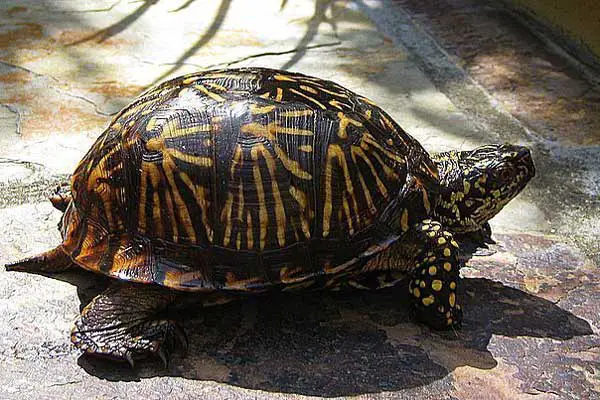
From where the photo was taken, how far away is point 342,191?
2.52 meters

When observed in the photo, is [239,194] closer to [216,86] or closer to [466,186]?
[216,86]

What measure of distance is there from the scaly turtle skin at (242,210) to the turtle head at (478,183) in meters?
0.22

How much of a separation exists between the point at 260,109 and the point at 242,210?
341 millimetres

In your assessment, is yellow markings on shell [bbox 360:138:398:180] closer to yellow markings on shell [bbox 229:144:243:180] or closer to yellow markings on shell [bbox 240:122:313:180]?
yellow markings on shell [bbox 240:122:313:180]

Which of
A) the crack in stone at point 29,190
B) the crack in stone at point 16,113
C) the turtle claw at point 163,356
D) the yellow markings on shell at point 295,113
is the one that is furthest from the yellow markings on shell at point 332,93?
the crack in stone at point 16,113

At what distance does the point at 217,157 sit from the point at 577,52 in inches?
123

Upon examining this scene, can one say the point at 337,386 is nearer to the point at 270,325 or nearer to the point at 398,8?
the point at 270,325

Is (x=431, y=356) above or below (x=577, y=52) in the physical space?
below

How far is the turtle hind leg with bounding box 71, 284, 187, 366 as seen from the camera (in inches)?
93.8

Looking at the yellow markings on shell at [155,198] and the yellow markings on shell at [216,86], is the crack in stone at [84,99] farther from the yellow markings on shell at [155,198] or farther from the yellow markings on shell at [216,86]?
the yellow markings on shell at [155,198]

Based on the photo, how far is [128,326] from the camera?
2457 mm

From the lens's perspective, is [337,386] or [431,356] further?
[431,356]

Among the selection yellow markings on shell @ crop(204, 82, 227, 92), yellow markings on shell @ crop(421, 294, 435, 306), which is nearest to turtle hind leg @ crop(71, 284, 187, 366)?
yellow markings on shell @ crop(204, 82, 227, 92)

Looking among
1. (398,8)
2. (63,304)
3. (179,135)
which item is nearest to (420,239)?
(179,135)
